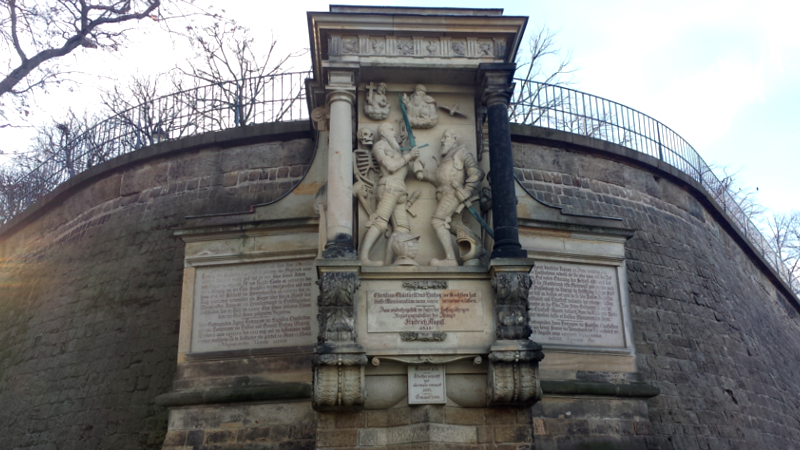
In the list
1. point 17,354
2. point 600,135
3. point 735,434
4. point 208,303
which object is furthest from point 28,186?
point 735,434

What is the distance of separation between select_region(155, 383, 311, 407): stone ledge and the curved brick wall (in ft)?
4.75

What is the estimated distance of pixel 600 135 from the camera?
15914mm

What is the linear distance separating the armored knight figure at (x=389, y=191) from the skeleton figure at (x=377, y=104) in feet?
1.06

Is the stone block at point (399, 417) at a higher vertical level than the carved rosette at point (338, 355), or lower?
lower

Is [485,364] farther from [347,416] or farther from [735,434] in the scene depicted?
[735,434]

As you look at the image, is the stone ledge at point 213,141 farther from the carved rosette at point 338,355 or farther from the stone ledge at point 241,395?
the carved rosette at point 338,355

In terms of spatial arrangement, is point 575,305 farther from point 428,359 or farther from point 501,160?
point 428,359

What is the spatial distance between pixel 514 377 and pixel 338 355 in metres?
1.99

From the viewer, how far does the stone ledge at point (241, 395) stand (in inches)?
389

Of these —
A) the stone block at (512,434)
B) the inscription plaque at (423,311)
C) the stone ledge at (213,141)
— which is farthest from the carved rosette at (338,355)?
the stone ledge at (213,141)

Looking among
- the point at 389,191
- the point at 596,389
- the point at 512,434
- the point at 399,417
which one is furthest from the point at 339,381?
the point at 596,389

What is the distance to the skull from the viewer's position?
32.2ft

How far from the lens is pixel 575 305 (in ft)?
36.5

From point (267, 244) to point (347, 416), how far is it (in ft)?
10.8
